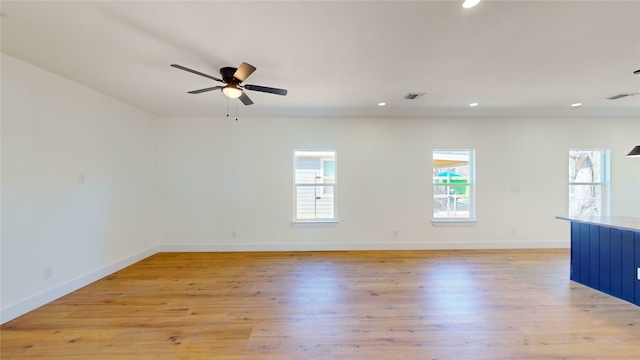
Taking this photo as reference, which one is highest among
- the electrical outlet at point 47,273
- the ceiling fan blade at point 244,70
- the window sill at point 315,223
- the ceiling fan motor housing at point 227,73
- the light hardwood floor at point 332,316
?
the ceiling fan motor housing at point 227,73

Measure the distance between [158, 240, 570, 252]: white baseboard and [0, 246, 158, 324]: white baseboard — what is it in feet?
3.40

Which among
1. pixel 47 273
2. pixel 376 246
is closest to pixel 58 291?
pixel 47 273

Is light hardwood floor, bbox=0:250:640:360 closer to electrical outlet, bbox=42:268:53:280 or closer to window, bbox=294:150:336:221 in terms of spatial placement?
electrical outlet, bbox=42:268:53:280

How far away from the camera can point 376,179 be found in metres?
5.04

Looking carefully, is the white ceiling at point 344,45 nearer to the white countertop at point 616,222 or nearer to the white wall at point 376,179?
the white wall at point 376,179

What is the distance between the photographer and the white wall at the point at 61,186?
2531 mm

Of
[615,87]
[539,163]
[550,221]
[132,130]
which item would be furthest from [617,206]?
[132,130]

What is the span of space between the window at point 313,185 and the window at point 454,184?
2085 millimetres

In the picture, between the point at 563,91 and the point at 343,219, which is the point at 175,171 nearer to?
the point at 343,219

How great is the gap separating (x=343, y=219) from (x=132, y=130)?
3901mm

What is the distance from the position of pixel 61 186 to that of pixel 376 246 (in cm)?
469

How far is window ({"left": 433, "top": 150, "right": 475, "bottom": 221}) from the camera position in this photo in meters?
5.14

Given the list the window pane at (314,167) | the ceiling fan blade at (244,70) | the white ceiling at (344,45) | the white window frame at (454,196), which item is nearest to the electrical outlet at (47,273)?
the white ceiling at (344,45)

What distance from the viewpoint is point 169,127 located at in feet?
16.0
